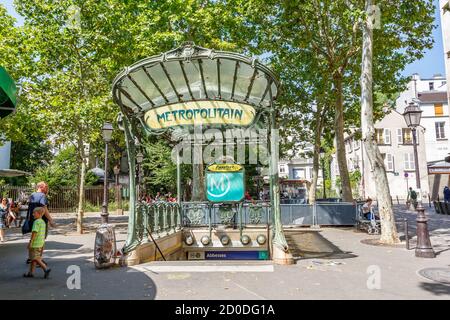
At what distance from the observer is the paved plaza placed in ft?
18.6

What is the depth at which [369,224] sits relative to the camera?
585 inches

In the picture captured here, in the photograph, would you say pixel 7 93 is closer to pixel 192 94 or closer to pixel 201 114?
pixel 201 114

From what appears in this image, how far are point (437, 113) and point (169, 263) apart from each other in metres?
51.0

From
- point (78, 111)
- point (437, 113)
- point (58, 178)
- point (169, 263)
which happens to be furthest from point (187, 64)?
point (437, 113)

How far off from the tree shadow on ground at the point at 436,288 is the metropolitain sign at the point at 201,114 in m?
5.01

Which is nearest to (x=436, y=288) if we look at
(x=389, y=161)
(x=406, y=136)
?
(x=389, y=161)

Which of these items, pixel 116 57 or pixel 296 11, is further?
pixel 116 57

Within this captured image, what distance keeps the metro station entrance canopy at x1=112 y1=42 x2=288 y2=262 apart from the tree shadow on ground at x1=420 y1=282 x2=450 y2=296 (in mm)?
2850

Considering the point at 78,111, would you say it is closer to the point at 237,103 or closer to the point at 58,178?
the point at 237,103

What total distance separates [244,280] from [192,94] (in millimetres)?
5110

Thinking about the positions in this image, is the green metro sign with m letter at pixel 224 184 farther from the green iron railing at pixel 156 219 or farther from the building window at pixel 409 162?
the building window at pixel 409 162
